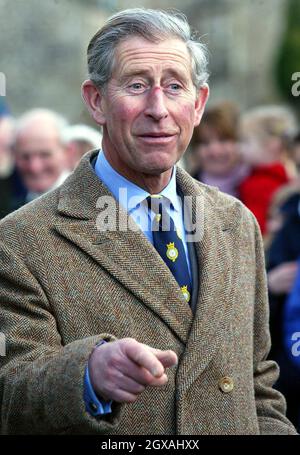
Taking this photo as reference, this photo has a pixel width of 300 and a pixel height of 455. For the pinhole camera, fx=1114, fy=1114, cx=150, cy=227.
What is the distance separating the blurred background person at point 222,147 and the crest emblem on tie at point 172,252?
3.95 m

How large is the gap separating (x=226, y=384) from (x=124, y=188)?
28.8 inches

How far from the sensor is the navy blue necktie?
3676 millimetres

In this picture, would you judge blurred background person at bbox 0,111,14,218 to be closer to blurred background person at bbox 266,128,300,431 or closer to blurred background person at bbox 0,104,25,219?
blurred background person at bbox 0,104,25,219

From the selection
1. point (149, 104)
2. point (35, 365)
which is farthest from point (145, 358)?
point (149, 104)

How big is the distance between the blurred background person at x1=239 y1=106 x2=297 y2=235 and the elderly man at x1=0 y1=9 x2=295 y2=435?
357 cm

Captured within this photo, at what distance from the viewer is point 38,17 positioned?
8.84 metres

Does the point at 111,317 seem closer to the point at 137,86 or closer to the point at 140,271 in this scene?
the point at 140,271

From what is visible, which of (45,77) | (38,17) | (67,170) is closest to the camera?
(67,170)

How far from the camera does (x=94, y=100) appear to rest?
3.80 m
